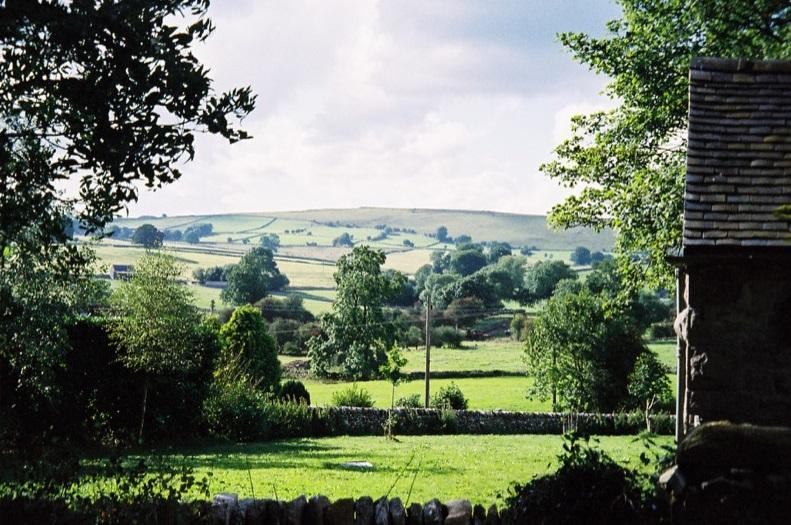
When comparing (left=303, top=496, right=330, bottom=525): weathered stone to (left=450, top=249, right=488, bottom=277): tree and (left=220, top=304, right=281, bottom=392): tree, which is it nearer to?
(left=220, top=304, right=281, bottom=392): tree

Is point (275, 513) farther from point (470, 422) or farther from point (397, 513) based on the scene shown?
point (470, 422)

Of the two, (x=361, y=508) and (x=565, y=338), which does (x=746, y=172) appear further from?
(x=565, y=338)

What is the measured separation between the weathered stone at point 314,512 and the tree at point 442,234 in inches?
5571

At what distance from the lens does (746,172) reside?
12.0m

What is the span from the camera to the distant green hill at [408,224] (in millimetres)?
144750

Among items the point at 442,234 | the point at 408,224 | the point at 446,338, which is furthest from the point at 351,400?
the point at 408,224

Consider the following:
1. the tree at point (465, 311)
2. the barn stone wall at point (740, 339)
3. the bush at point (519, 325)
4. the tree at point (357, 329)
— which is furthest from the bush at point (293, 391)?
the tree at point (465, 311)

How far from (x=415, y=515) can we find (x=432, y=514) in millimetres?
153

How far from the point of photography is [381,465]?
806 inches

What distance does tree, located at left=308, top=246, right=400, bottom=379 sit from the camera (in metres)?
55.2

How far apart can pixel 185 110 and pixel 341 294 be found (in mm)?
49558

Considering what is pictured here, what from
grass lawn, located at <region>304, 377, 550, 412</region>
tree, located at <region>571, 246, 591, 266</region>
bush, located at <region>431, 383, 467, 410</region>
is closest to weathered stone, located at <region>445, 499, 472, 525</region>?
bush, located at <region>431, 383, 467, 410</region>

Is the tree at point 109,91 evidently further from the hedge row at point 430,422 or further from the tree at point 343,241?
the tree at point 343,241

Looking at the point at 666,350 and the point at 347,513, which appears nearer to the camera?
the point at 347,513
